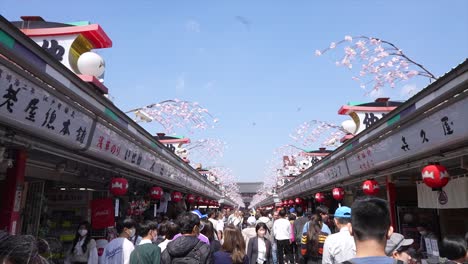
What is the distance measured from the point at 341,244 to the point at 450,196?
495cm

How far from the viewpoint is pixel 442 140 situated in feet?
20.4

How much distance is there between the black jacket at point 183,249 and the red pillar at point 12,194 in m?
2.58

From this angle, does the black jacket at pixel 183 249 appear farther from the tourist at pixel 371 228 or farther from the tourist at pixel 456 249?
the tourist at pixel 456 249

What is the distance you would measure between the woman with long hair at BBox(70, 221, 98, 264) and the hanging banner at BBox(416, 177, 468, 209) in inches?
329

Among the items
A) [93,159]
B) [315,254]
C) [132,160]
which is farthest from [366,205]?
[132,160]

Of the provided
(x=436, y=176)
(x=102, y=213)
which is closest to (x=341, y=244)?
(x=436, y=176)

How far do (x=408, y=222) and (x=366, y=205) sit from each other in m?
10.7

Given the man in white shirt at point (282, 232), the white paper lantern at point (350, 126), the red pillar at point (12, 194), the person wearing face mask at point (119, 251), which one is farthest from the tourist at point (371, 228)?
the white paper lantern at point (350, 126)

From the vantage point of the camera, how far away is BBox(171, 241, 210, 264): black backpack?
4.83 metres

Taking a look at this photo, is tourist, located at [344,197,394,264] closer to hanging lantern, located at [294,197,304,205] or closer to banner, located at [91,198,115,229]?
banner, located at [91,198,115,229]

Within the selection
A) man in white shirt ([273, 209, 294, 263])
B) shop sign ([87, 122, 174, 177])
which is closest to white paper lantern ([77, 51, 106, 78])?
shop sign ([87, 122, 174, 177])

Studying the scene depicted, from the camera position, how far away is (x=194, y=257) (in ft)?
16.0

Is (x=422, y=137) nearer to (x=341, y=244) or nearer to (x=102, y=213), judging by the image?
(x=341, y=244)

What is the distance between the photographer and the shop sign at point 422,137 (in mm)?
5637
